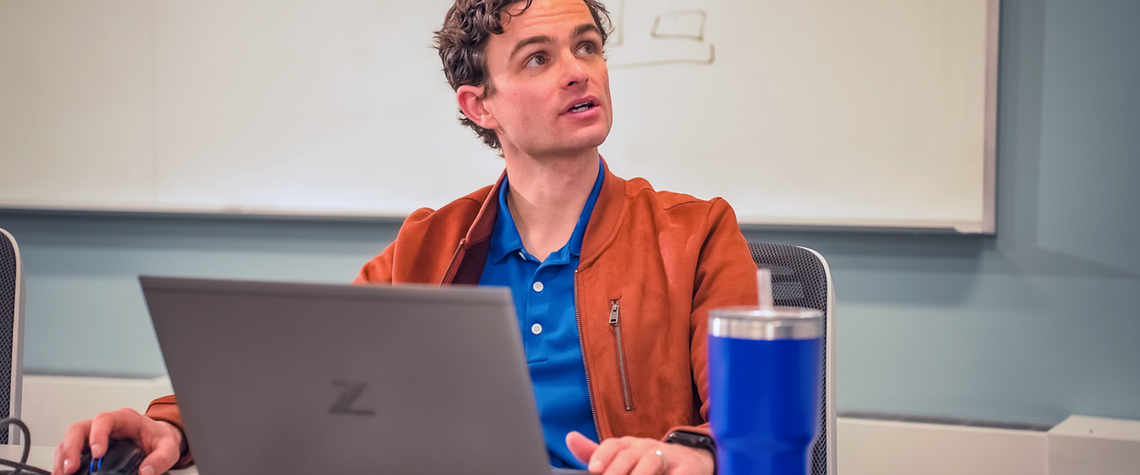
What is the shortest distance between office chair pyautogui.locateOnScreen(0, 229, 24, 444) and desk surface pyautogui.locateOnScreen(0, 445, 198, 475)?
0.69 ft

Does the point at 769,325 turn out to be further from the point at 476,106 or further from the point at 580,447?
the point at 476,106

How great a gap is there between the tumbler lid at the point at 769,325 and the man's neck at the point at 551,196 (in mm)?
682

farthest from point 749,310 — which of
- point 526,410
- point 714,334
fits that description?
point 526,410

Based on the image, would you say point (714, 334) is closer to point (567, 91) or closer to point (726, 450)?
point (726, 450)

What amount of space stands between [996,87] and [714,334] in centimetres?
148

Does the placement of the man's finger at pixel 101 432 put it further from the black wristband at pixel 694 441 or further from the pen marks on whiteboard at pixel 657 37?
the pen marks on whiteboard at pixel 657 37

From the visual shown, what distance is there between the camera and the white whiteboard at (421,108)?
5.80 feet

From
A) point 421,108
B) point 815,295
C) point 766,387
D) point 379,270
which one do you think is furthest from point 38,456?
point 421,108

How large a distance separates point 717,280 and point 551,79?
1.18 ft

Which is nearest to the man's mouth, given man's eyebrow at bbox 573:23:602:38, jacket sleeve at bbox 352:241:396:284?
man's eyebrow at bbox 573:23:602:38

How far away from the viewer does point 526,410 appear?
565 mm

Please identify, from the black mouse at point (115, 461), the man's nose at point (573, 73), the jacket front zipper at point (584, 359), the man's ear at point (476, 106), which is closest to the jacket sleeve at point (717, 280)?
the jacket front zipper at point (584, 359)

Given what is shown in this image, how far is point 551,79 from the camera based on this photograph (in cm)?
114

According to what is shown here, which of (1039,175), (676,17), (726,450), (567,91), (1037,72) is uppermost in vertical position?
(676,17)
